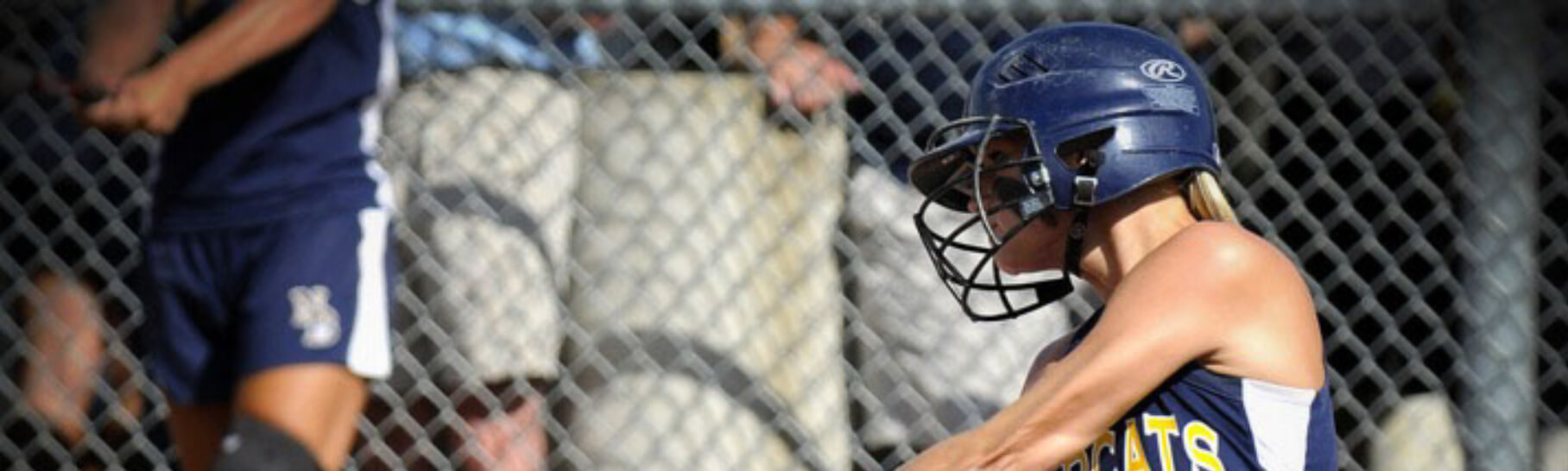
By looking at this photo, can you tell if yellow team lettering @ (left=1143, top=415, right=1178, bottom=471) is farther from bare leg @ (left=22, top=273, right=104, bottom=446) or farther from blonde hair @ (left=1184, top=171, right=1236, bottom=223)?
bare leg @ (left=22, top=273, right=104, bottom=446)

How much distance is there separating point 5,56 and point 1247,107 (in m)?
2.48

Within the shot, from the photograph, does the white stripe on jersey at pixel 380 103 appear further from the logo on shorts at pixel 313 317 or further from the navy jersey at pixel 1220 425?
the navy jersey at pixel 1220 425

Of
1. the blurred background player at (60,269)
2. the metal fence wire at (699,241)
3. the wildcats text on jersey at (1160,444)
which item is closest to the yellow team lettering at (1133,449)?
the wildcats text on jersey at (1160,444)

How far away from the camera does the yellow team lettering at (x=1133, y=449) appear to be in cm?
272

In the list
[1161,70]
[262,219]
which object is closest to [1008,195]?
[1161,70]

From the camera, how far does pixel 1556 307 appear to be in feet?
16.0

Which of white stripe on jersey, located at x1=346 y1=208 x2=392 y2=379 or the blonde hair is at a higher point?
→ the blonde hair

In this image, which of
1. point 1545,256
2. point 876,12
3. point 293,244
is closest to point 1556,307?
→ point 1545,256

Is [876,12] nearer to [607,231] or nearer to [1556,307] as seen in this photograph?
[607,231]

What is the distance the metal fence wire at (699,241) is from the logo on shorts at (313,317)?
0.59 m

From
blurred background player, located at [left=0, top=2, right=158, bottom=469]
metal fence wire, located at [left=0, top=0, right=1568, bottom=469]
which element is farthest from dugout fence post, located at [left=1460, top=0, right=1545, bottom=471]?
blurred background player, located at [left=0, top=2, right=158, bottom=469]

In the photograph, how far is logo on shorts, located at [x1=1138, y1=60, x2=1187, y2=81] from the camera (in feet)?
9.30

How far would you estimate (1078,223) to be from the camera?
288 cm

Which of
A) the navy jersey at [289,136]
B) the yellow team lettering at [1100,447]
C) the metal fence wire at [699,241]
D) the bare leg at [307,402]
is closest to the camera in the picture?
the yellow team lettering at [1100,447]
